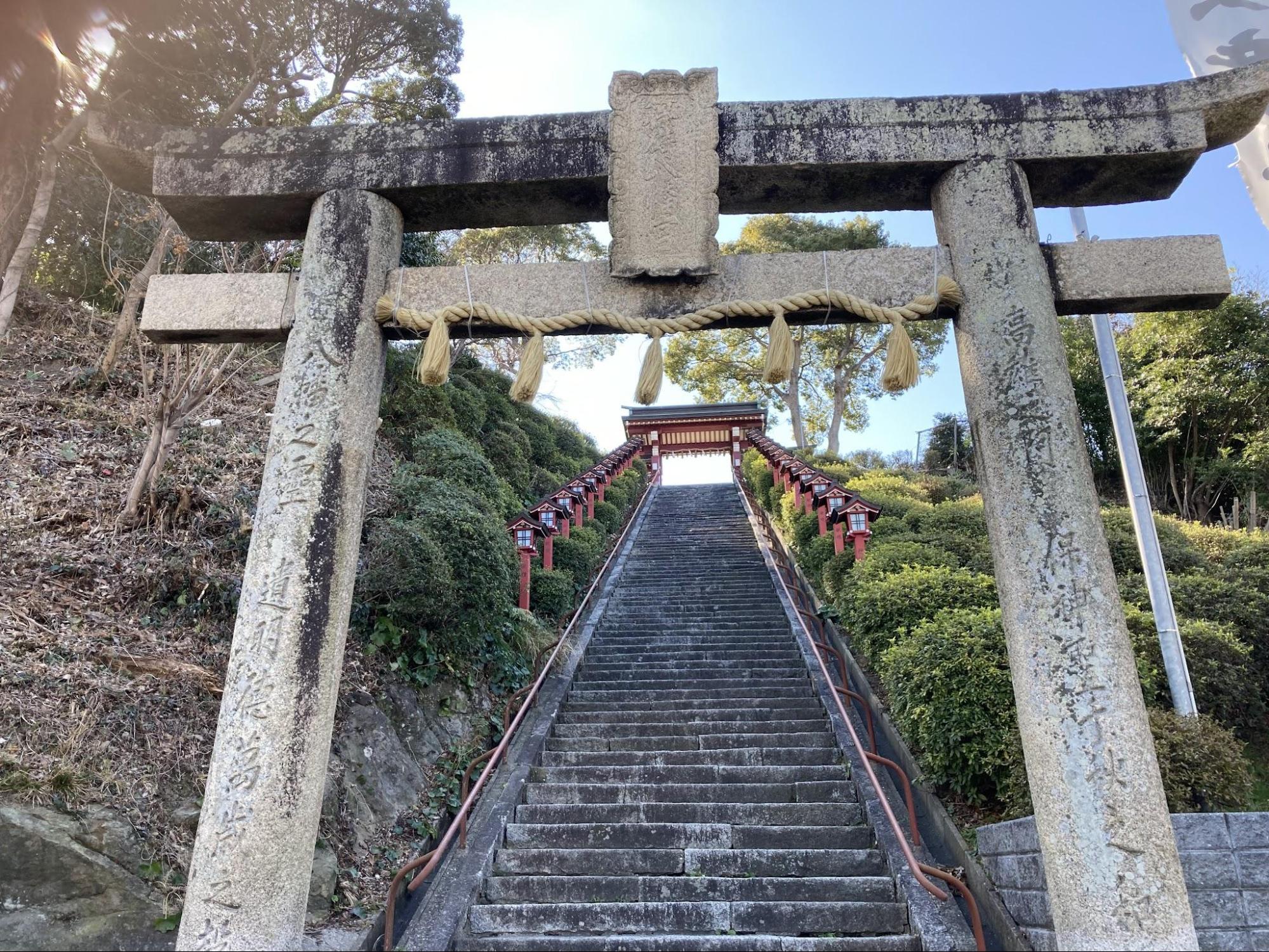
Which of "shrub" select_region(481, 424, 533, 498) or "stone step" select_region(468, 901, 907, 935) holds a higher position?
"shrub" select_region(481, 424, 533, 498)

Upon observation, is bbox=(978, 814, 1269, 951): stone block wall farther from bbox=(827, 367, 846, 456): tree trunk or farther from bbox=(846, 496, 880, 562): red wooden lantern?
bbox=(827, 367, 846, 456): tree trunk

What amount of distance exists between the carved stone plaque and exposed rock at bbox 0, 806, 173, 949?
4299mm

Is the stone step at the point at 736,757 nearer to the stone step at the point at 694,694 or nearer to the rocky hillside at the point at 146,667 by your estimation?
the stone step at the point at 694,694

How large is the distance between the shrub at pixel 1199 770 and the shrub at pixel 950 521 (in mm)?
5664

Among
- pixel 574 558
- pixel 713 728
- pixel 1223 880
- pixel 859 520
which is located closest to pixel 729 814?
pixel 713 728

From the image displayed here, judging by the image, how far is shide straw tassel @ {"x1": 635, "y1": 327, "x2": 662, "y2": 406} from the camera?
13.4 feet

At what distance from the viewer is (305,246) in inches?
166

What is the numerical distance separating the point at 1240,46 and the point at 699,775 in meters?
6.84

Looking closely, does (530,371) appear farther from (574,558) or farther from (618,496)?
(618,496)

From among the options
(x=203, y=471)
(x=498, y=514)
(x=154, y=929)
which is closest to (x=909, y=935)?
(x=154, y=929)

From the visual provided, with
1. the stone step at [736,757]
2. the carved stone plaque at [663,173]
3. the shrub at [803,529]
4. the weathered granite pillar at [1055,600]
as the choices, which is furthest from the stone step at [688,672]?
the carved stone plaque at [663,173]

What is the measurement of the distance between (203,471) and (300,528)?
5.32 m

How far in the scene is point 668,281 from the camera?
13.5ft

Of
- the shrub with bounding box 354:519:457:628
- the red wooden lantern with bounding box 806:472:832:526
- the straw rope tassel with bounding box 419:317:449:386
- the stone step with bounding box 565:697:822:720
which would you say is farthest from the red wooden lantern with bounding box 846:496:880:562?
the straw rope tassel with bounding box 419:317:449:386
